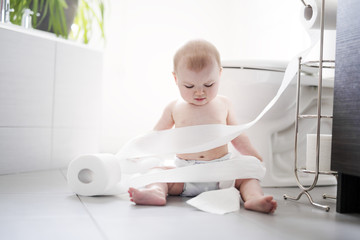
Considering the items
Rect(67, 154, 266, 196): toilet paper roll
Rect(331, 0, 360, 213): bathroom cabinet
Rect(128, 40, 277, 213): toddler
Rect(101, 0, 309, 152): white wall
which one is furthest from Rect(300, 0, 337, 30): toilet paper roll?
Rect(101, 0, 309, 152): white wall

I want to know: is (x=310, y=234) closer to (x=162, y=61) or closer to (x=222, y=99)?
(x=222, y=99)

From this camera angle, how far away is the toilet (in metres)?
1.29

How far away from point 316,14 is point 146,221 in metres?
0.69

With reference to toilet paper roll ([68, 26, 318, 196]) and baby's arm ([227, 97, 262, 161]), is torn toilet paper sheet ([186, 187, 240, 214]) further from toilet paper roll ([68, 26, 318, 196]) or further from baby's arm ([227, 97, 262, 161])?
baby's arm ([227, 97, 262, 161])

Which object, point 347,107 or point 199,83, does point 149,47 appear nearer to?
point 199,83

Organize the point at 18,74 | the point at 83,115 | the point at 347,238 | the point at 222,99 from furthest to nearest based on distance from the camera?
A: the point at 83,115
the point at 18,74
the point at 222,99
the point at 347,238

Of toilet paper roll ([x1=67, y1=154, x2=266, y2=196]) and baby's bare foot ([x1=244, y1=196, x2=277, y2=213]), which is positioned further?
toilet paper roll ([x1=67, y1=154, x2=266, y2=196])

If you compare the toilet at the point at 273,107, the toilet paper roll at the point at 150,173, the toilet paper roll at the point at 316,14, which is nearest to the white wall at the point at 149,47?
the toilet at the point at 273,107

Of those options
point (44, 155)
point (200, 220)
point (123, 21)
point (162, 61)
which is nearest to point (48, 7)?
point (44, 155)

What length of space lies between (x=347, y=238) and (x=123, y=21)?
2.30m

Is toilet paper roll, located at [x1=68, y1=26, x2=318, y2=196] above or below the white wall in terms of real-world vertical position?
below

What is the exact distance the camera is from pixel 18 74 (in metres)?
Answer: 1.47

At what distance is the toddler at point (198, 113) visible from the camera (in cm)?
95

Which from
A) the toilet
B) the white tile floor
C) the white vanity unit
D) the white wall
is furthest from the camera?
the white wall
